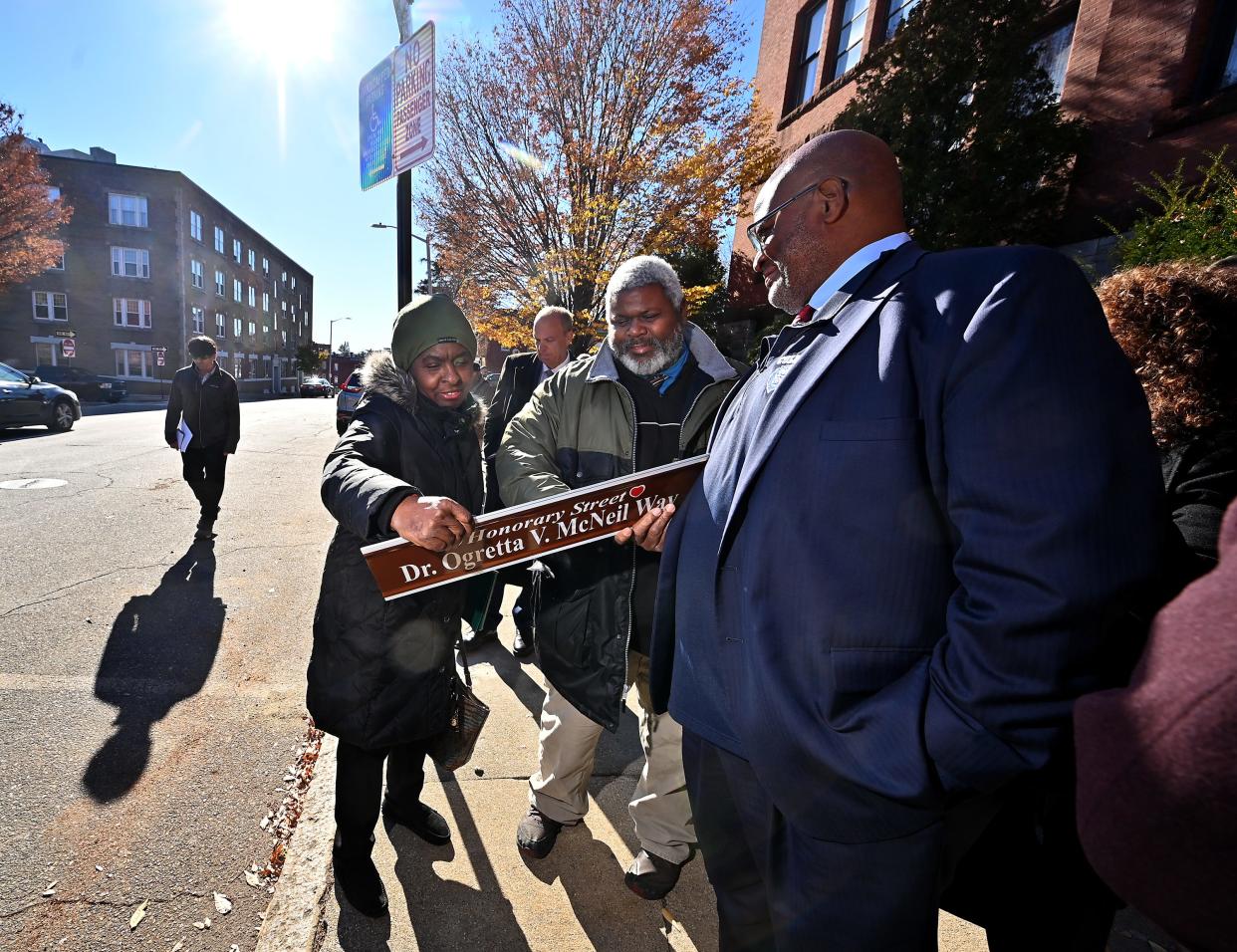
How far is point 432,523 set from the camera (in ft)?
5.17

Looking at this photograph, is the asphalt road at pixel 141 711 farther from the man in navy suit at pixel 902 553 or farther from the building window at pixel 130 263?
the building window at pixel 130 263

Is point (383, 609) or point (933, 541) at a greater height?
point (933, 541)

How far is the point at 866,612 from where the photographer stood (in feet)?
3.36

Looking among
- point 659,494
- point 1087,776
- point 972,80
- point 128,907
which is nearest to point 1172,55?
point 972,80

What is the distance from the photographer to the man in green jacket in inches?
88.9

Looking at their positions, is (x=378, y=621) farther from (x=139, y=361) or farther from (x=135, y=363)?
(x=135, y=363)

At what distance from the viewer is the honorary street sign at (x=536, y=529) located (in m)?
1.63

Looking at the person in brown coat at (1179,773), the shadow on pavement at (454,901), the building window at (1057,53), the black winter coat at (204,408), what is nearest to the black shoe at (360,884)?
the shadow on pavement at (454,901)

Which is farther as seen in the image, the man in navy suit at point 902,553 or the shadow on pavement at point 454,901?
the shadow on pavement at point 454,901

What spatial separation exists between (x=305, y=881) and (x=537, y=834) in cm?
86

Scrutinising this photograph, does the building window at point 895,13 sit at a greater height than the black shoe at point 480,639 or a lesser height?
greater

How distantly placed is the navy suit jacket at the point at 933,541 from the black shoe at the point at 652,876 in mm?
1385

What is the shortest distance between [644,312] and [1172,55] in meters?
8.54

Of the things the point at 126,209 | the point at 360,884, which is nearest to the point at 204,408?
the point at 360,884
